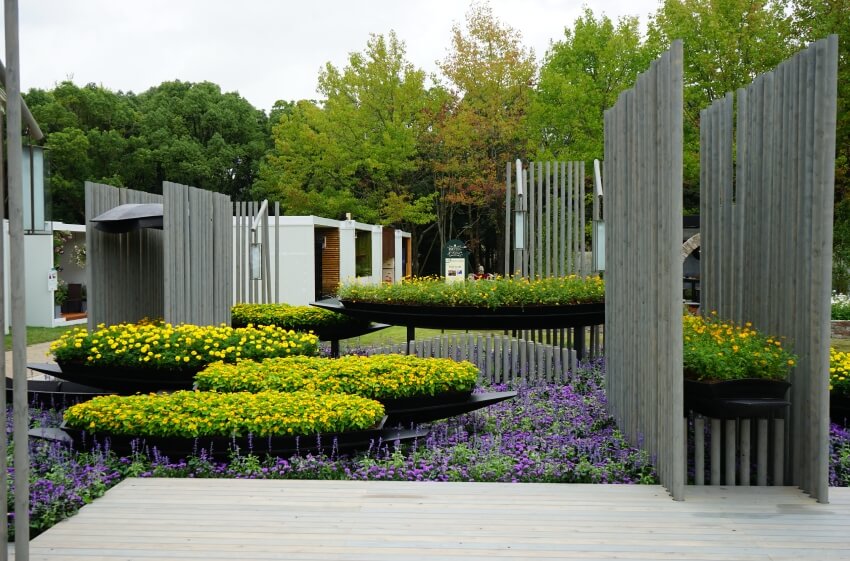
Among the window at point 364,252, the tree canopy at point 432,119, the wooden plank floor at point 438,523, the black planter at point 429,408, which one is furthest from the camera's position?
the window at point 364,252

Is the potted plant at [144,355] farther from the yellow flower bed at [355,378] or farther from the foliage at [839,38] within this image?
the foliage at [839,38]

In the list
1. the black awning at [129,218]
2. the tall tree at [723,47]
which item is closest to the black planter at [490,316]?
the black awning at [129,218]

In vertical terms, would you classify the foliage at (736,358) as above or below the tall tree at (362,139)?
below

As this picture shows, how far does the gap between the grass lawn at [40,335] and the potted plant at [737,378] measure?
1295cm

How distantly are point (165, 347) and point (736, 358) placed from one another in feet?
17.1

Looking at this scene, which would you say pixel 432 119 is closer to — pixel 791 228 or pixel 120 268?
pixel 120 268

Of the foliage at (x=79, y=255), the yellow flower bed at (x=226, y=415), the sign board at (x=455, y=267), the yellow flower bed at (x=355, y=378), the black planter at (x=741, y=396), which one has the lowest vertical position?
the yellow flower bed at (x=226, y=415)

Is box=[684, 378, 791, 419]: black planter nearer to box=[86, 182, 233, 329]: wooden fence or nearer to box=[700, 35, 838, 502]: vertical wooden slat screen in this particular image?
box=[700, 35, 838, 502]: vertical wooden slat screen

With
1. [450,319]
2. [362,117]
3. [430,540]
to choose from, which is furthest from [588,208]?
[430,540]

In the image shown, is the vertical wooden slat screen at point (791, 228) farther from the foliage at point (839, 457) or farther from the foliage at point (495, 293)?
the foliage at point (495, 293)

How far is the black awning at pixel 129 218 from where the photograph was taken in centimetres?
884

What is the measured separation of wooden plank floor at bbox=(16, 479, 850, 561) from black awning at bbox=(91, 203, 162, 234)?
437cm

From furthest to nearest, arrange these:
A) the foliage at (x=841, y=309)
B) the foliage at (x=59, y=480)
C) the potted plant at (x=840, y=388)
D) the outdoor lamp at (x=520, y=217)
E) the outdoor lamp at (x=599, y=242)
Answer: the foliage at (x=841, y=309), the outdoor lamp at (x=520, y=217), the outdoor lamp at (x=599, y=242), the potted plant at (x=840, y=388), the foliage at (x=59, y=480)

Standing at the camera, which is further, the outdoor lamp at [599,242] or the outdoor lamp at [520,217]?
the outdoor lamp at [520,217]
